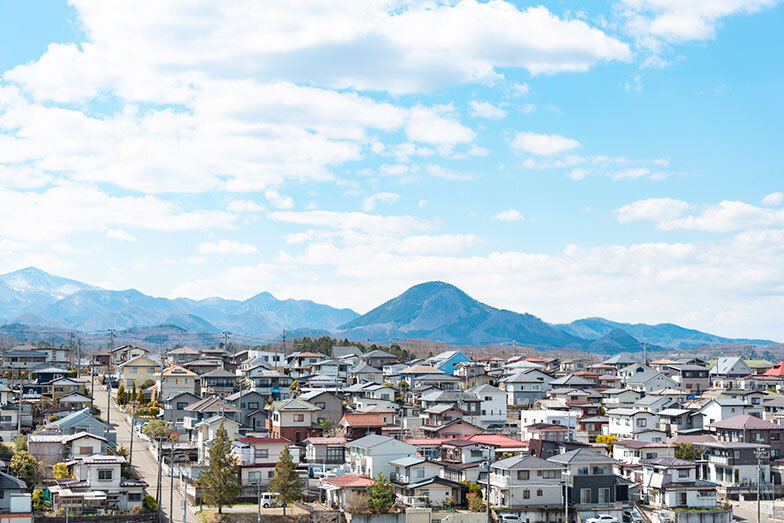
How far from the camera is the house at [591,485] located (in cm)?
3859

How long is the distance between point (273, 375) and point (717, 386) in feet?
121

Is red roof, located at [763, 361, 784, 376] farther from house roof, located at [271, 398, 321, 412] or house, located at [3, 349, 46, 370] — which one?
house, located at [3, 349, 46, 370]

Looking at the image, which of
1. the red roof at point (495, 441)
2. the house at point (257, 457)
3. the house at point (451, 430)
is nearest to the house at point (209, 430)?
the house at point (257, 457)

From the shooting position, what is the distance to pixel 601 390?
66.0m

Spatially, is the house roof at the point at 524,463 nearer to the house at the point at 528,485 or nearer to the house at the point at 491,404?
the house at the point at 528,485

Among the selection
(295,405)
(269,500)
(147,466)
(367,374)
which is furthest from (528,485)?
(367,374)

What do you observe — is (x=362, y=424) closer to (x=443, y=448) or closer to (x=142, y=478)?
(x=443, y=448)

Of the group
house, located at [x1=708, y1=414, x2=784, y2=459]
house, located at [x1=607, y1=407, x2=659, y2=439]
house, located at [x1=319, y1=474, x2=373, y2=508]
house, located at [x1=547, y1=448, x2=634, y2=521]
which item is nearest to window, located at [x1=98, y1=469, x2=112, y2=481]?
house, located at [x1=319, y1=474, x2=373, y2=508]

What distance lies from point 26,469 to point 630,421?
3413 cm

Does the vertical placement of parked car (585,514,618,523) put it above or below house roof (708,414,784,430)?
below

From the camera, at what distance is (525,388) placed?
2603 inches

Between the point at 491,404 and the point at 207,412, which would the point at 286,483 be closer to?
the point at 207,412

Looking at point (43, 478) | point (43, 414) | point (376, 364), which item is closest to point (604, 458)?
point (43, 478)

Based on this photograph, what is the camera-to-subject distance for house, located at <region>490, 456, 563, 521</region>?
124 ft
